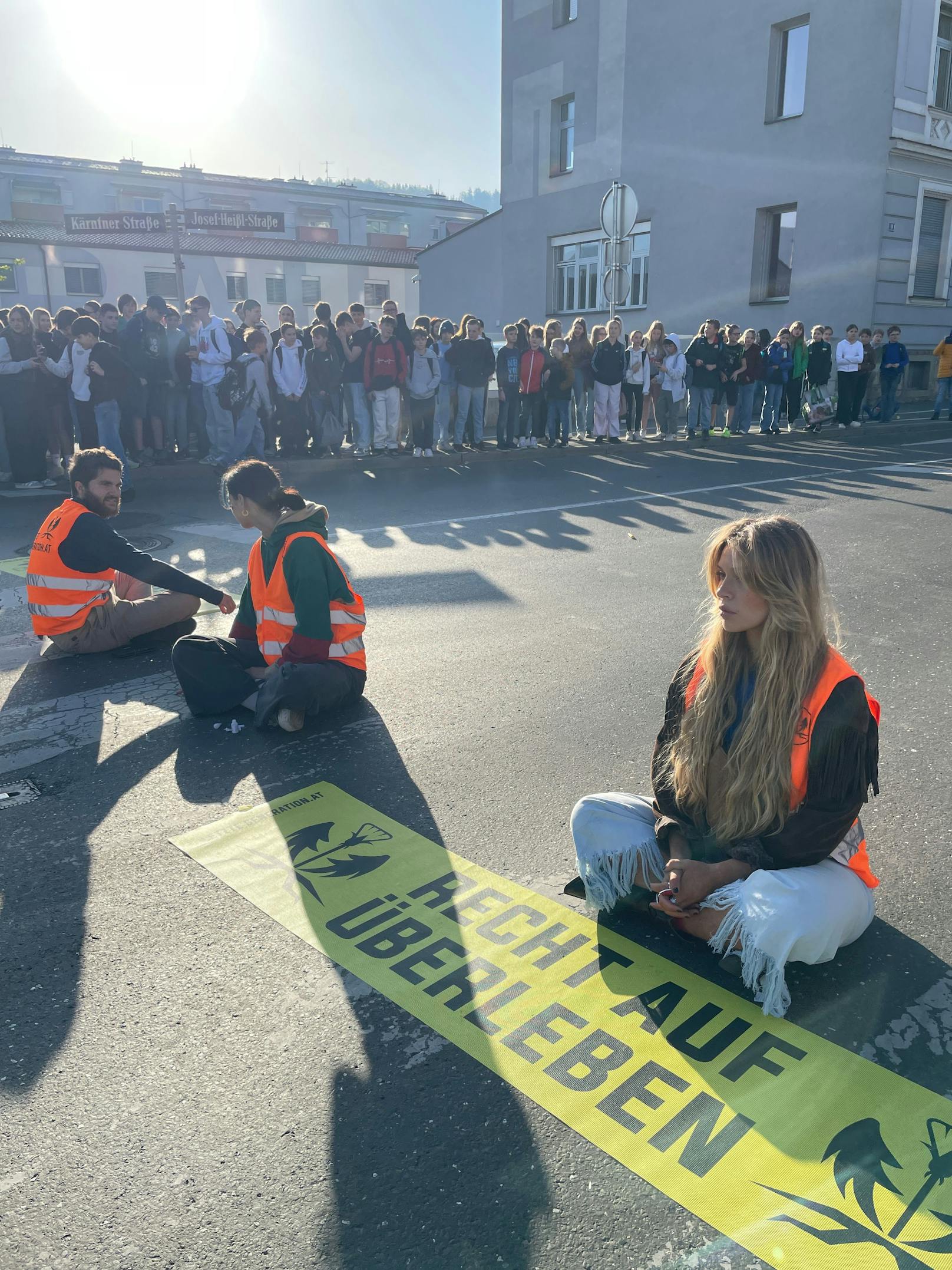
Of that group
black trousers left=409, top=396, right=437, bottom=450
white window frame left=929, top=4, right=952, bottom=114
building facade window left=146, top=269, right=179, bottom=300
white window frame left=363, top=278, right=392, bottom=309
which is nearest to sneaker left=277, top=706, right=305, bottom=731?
black trousers left=409, top=396, right=437, bottom=450

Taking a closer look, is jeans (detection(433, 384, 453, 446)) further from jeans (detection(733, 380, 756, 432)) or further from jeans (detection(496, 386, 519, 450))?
jeans (detection(733, 380, 756, 432))

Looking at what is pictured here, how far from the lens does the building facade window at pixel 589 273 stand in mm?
27203

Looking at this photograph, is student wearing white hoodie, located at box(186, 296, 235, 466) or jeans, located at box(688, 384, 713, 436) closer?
student wearing white hoodie, located at box(186, 296, 235, 466)

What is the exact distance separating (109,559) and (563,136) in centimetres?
2832

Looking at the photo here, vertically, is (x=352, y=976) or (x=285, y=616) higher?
(x=285, y=616)

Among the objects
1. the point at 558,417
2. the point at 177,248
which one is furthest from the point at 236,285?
the point at 558,417

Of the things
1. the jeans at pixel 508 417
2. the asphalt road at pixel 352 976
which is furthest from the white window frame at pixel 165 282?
the asphalt road at pixel 352 976

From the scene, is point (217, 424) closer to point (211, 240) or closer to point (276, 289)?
point (211, 240)

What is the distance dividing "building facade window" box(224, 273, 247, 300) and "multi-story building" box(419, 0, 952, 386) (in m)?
25.0

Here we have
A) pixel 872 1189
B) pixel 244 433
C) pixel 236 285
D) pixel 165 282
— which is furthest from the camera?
pixel 236 285

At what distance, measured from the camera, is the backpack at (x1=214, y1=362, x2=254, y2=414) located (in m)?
12.4

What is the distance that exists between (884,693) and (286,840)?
334 centimetres

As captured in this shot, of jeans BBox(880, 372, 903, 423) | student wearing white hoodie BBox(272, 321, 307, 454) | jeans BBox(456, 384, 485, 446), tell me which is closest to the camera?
student wearing white hoodie BBox(272, 321, 307, 454)

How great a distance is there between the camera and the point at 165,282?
168 ft
